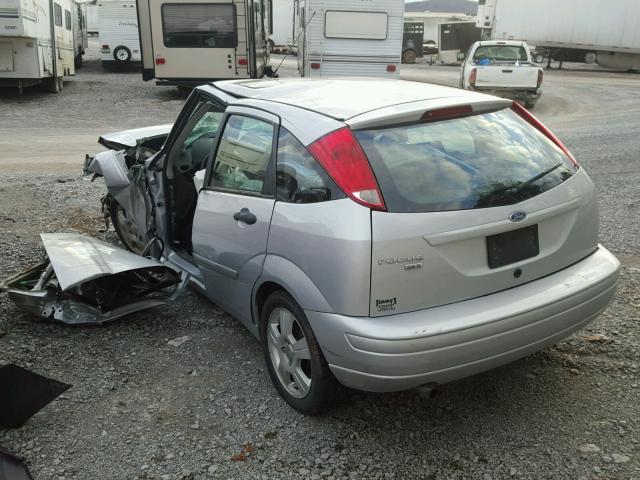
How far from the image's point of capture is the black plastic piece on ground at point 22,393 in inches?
119

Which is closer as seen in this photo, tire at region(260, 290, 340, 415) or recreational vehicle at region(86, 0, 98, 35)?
tire at region(260, 290, 340, 415)

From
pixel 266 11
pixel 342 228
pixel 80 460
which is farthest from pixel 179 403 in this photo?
pixel 266 11

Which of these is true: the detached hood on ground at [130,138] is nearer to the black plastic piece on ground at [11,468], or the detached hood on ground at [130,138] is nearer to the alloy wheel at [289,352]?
the alloy wheel at [289,352]

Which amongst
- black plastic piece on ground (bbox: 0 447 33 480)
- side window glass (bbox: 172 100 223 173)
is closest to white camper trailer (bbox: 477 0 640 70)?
Answer: side window glass (bbox: 172 100 223 173)

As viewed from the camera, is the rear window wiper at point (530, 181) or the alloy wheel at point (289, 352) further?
the alloy wheel at point (289, 352)

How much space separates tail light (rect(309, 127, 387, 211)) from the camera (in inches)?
108

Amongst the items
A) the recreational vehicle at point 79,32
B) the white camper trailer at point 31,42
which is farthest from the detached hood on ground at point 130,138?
the recreational vehicle at point 79,32

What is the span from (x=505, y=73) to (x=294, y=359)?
1486cm

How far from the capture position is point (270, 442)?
3.04 m

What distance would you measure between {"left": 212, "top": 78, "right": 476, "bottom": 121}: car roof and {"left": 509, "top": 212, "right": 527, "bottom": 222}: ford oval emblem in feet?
2.54

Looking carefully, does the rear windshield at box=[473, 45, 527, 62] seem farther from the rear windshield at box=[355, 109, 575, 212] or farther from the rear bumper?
the rear bumper

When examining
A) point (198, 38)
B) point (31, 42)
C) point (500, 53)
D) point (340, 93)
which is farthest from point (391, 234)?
point (500, 53)

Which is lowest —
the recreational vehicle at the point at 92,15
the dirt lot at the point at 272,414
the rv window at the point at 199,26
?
the dirt lot at the point at 272,414

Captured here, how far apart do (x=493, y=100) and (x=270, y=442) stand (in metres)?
2.17
